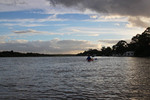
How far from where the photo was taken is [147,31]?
146000mm

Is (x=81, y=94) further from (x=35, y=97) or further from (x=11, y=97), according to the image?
(x=11, y=97)

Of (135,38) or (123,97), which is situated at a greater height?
(135,38)

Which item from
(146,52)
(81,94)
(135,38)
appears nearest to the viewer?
(81,94)

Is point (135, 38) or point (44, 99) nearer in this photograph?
point (44, 99)

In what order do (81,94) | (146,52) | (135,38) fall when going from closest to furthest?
(81,94)
(146,52)
(135,38)

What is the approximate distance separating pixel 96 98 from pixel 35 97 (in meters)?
5.06

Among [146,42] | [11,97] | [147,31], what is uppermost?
[147,31]

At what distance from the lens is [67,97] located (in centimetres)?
1388

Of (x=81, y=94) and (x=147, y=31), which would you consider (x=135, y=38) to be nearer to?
(x=147, y=31)

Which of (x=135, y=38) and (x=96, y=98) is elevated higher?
(x=135, y=38)

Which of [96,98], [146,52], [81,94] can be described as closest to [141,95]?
[96,98]

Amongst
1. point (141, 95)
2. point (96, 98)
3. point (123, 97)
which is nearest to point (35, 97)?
point (96, 98)

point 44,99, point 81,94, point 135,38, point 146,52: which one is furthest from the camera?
point 135,38

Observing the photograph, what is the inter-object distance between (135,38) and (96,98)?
180 m
